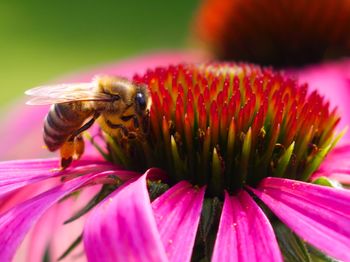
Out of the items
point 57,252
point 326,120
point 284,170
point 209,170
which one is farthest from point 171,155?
point 57,252

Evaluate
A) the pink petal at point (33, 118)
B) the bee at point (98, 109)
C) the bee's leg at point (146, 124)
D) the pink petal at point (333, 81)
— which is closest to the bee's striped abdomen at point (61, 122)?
the bee at point (98, 109)

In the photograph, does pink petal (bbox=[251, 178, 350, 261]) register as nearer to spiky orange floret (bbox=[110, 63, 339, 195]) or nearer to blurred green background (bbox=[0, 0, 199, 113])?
spiky orange floret (bbox=[110, 63, 339, 195])

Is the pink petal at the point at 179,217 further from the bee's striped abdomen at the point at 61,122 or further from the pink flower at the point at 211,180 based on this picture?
the bee's striped abdomen at the point at 61,122

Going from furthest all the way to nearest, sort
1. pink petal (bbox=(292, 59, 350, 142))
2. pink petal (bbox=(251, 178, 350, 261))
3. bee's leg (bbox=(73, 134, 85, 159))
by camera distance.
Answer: pink petal (bbox=(292, 59, 350, 142)) < bee's leg (bbox=(73, 134, 85, 159)) < pink petal (bbox=(251, 178, 350, 261))

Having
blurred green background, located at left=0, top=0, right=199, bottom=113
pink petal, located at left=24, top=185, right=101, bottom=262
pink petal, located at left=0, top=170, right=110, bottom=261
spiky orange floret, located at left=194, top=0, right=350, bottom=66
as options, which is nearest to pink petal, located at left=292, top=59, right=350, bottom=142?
spiky orange floret, located at left=194, top=0, right=350, bottom=66

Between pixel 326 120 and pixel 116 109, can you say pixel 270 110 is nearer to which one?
pixel 326 120

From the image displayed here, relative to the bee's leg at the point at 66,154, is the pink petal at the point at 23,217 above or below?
below

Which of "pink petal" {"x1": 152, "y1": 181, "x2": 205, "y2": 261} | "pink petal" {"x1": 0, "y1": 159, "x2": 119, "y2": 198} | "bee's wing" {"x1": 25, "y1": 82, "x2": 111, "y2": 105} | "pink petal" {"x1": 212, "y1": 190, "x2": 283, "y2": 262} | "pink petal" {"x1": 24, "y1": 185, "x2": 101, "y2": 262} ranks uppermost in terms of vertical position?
"bee's wing" {"x1": 25, "y1": 82, "x2": 111, "y2": 105}
